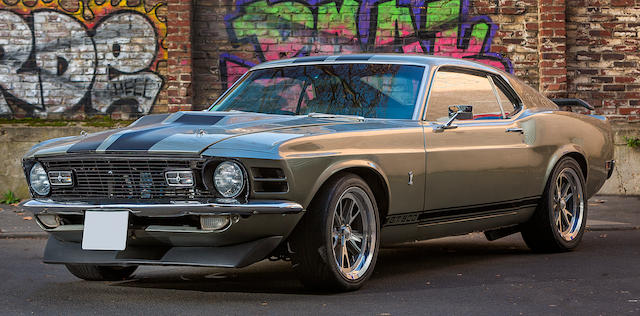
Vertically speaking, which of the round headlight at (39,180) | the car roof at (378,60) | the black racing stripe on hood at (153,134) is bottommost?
the round headlight at (39,180)

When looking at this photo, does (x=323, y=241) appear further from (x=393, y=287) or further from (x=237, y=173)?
(x=393, y=287)

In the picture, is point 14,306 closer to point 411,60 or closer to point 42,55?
point 411,60

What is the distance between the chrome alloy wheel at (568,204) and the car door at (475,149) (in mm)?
507

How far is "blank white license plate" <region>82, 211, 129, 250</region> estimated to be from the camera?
17.9ft

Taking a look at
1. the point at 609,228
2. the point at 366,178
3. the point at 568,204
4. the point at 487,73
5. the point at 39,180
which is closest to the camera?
the point at 39,180

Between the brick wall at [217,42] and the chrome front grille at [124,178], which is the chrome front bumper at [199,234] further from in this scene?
the brick wall at [217,42]

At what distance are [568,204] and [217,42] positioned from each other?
658cm

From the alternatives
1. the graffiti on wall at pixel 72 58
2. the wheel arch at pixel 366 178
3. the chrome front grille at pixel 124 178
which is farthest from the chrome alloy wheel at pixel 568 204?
the graffiti on wall at pixel 72 58

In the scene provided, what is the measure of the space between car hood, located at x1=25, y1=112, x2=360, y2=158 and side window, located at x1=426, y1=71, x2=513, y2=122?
0.78m

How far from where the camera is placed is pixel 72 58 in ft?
43.7

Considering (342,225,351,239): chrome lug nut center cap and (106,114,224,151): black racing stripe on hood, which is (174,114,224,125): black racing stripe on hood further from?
(342,225,351,239): chrome lug nut center cap

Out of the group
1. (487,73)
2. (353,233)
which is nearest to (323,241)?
(353,233)

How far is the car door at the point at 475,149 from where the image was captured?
260 inches

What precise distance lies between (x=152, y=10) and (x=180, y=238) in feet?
27.6
